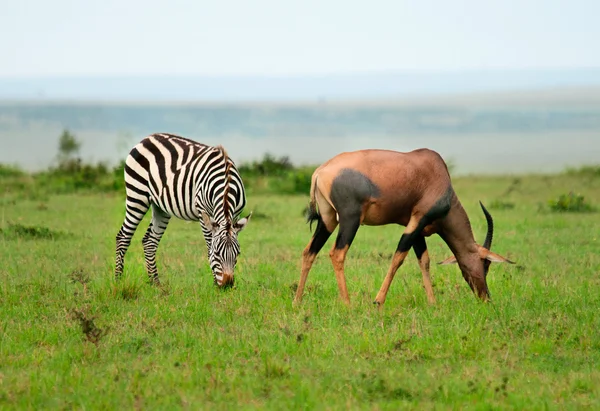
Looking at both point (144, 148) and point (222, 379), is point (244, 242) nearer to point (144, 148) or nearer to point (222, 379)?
point (144, 148)

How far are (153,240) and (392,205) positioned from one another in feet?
12.0

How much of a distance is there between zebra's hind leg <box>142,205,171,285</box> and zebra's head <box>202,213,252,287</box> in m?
1.41

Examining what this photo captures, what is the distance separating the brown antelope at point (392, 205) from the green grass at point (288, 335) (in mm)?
430

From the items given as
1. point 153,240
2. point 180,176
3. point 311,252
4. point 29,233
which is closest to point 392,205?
point 311,252

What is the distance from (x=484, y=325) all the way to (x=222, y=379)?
2743 millimetres

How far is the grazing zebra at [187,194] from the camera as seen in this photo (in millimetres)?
9570

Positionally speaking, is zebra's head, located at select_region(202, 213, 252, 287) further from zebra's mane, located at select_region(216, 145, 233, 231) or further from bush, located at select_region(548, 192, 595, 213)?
bush, located at select_region(548, 192, 595, 213)

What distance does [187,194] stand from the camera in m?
10.4

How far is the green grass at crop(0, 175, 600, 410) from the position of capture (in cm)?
603

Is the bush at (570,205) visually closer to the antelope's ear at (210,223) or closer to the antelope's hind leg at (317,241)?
the antelope's hind leg at (317,241)

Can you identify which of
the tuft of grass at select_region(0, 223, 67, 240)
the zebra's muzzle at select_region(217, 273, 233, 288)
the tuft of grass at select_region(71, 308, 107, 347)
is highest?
the tuft of grass at select_region(0, 223, 67, 240)

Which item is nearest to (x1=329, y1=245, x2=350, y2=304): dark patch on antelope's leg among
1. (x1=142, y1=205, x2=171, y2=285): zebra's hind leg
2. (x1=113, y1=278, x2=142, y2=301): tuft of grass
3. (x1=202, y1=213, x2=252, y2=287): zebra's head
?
(x1=202, y1=213, x2=252, y2=287): zebra's head

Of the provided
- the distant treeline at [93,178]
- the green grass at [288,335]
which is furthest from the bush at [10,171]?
the green grass at [288,335]

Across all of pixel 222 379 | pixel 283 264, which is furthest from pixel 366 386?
pixel 283 264
